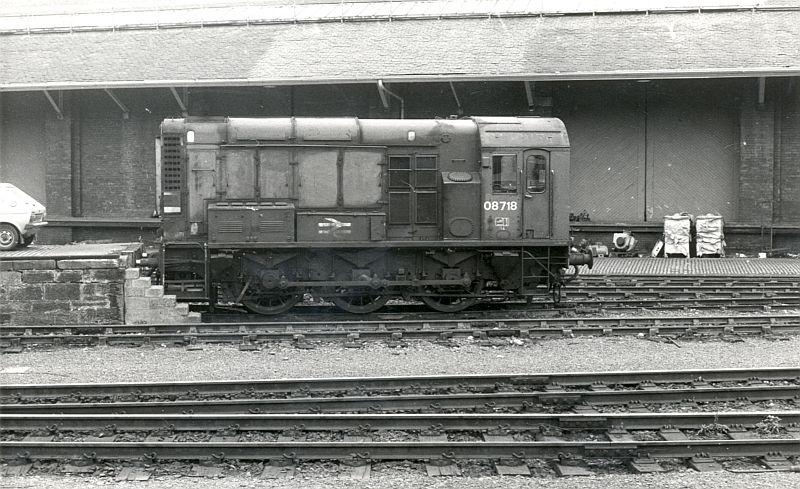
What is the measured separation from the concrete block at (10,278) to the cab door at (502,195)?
25.1ft

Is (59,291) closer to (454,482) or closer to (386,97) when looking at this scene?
(454,482)

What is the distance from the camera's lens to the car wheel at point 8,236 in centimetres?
1483

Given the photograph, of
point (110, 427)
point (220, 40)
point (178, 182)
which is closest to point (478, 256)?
point (178, 182)

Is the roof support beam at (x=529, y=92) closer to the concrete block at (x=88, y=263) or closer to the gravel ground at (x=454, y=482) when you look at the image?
the concrete block at (x=88, y=263)

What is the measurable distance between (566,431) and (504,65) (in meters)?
14.6

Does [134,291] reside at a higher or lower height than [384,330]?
higher

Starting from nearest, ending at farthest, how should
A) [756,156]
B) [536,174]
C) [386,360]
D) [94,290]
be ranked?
[386,360]
[94,290]
[536,174]
[756,156]

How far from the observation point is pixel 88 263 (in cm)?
1320

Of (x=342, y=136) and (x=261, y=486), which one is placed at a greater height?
(x=342, y=136)

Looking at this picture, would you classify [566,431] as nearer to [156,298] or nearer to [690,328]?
[690,328]

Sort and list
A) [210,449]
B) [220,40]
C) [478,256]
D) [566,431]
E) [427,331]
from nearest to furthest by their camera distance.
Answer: [210,449], [566,431], [427,331], [478,256], [220,40]

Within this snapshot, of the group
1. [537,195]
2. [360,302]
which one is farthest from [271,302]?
[537,195]

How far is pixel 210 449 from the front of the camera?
7.21 metres

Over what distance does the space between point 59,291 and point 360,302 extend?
491 cm
